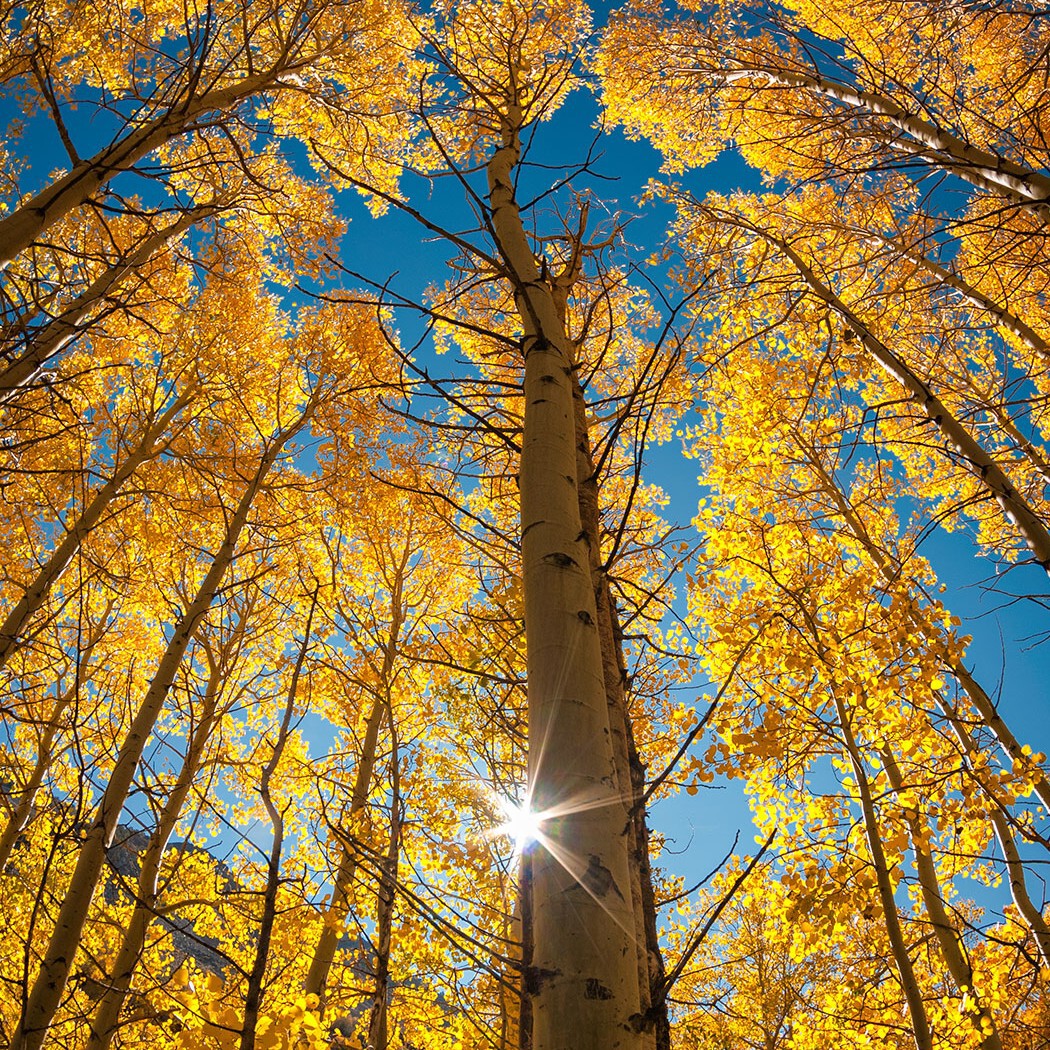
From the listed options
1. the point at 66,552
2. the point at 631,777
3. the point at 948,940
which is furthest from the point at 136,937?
the point at 948,940

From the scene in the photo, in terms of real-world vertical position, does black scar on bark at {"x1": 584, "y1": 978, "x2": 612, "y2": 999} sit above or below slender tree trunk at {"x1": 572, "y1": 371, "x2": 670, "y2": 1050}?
below

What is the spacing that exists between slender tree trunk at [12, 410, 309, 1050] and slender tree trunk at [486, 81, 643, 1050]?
4.75 ft

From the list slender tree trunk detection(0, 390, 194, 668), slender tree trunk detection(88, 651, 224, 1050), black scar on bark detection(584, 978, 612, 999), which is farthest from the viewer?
slender tree trunk detection(0, 390, 194, 668)

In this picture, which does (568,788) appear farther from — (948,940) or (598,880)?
(948,940)

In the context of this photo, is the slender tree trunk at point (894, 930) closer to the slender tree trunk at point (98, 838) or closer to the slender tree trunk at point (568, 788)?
the slender tree trunk at point (568, 788)

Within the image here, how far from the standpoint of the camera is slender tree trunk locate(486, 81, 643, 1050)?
941 millimetres

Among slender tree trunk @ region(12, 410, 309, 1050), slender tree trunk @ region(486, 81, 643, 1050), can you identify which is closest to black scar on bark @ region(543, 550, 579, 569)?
slender tree trunk @ region(486, 81, 643, 1050)

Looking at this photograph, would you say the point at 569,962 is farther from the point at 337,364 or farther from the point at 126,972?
the point at 337,364

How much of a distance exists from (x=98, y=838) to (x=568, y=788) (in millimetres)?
3764

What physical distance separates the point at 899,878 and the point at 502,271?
4514 millimetres

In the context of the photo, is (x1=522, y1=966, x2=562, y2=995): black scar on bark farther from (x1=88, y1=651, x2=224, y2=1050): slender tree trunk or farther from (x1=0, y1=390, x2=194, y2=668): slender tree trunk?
(x1=0, y1=390, x2=194, y2=668): slender tree trunk

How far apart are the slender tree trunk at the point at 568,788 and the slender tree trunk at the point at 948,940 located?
12.3 feet

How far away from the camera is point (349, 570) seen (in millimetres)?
8375

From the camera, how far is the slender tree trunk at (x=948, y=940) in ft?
13.4
